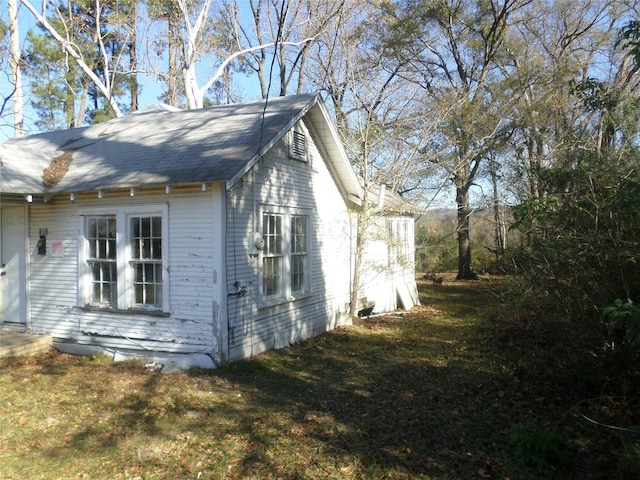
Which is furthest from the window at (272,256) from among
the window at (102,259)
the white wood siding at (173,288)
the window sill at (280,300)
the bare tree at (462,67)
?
the bare tree at (462,67)

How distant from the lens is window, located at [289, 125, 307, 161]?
10116mm

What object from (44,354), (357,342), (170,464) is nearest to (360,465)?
(170,464)

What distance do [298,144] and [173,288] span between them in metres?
4.27

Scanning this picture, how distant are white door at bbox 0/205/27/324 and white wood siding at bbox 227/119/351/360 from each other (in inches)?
193

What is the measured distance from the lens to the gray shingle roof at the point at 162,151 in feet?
26.5

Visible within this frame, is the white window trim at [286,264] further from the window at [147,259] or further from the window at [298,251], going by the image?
the window at [147,259]

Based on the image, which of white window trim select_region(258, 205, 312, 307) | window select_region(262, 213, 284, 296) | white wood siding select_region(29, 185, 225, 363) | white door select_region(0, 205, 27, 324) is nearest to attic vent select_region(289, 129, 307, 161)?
white window trim select_region(258, 205, 312, 307)

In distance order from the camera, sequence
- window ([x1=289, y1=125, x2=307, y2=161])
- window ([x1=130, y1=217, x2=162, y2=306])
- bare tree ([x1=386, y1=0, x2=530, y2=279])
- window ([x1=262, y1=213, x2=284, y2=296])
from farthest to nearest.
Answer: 1. bare tree ([x1=386, y1=0, x2=530, y2=279])
2. window ([x1=289, y1=125, x2=307, y2=161])
3. window ([x1=262, y1=213, x2=284, y2=296])
4. window ([x1=130, y1=217, x2=162, y2=306])

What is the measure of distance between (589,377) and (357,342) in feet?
17.2

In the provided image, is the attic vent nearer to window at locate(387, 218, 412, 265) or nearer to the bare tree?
window at locate(387, 218, 412, 265)

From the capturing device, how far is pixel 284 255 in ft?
32.4

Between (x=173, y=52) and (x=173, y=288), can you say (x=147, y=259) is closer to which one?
(x=173, y=288)

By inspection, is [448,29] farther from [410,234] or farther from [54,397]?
[54,397]

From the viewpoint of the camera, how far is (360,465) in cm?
468
